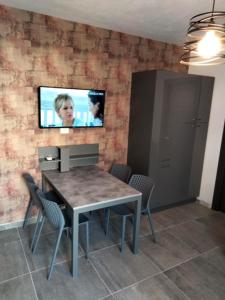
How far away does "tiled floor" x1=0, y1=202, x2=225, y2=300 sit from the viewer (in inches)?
77.7

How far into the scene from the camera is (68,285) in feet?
6.64

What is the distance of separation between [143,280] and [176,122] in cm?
203

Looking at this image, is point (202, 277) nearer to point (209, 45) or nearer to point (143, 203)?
point (143, 203)

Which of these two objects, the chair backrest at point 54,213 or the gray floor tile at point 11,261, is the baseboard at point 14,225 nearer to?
the gray floor tile at point 11,261

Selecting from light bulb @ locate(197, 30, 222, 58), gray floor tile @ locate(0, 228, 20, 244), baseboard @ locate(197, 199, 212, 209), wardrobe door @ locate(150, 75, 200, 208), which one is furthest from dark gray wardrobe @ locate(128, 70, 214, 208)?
gray floor tile @ locate(0, 228, 20, 244)

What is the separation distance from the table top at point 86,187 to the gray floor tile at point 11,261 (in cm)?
80

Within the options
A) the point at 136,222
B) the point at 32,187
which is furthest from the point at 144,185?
the point at 32,187

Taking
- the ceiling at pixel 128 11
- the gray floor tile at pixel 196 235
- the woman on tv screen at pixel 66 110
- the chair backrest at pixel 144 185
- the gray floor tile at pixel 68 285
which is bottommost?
the gray floor tile at pixel 68 285

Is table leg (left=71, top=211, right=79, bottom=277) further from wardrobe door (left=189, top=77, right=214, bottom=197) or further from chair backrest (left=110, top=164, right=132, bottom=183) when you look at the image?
wardrobe door (left=189, top=77, right=214, bottom=197)

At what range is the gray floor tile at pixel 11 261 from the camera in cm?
215

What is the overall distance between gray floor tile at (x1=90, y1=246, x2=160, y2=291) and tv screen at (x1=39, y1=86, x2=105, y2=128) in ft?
5.26

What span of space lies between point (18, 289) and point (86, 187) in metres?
1.07

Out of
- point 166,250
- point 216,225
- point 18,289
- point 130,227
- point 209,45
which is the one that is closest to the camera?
point 209,45

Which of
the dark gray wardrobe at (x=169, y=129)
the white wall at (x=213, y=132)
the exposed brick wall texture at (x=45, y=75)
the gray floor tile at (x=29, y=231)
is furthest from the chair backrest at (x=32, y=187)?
the white wall at (x=213, y=132)
